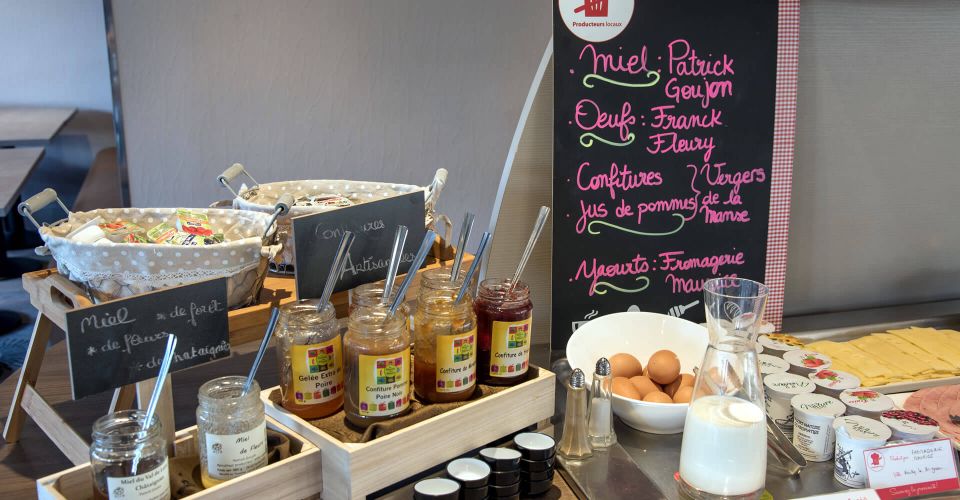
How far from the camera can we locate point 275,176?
2762mm

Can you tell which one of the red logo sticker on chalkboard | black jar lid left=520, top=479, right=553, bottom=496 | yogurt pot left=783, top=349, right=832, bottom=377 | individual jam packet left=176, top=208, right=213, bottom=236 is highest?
the red logo sticker on chalkboard

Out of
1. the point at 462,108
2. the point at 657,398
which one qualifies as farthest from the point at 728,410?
the point at 462,108

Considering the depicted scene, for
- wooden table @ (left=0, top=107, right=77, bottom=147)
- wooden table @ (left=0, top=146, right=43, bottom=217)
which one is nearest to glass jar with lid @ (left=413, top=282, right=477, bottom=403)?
wooden table @ (left=0, top=146, right=43, bottom=217)

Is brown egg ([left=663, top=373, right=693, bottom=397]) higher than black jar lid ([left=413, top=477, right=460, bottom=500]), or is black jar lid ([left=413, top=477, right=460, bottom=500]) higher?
brown egg ([left=663, top=373, right=693, bottom=397])

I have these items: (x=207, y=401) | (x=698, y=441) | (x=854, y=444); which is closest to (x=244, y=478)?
(x=207, y=401)

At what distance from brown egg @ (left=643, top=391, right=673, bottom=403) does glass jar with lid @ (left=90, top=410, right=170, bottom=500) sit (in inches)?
30.0

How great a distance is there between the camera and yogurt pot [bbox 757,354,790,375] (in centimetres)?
144

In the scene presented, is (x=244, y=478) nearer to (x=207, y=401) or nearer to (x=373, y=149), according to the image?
(x=207, y=401)

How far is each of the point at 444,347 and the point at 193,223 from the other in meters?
0.56

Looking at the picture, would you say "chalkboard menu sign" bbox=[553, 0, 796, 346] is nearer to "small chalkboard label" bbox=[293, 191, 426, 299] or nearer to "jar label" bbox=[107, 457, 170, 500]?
"small chalkboard label" bbox=[293, 191, 426, 299]

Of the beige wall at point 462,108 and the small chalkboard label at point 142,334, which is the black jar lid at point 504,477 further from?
the beige wall at point 462,108

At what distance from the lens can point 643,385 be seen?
1.35 metres

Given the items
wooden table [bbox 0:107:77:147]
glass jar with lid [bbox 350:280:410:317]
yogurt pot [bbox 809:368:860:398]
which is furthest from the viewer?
wooden table [bbox 0:107:77:147]

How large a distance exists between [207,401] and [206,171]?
6.11 ft
